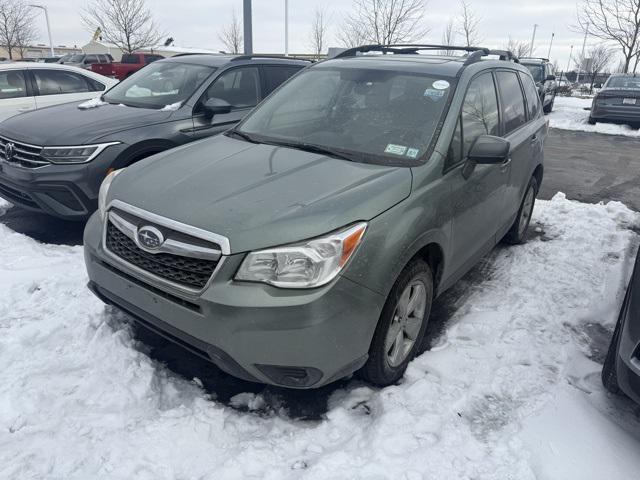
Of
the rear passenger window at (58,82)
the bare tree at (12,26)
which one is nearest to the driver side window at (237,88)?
the rear passenger window at (58,82)

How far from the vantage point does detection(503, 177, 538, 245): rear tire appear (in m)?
4.91

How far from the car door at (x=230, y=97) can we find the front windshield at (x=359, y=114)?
171cm

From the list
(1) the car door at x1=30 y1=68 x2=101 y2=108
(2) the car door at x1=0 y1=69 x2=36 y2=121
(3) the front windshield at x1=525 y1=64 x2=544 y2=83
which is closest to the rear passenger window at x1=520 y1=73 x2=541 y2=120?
(1) the car door at x1=30 y1=68 x2=101 y2=108

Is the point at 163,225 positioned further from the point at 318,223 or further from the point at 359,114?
the point at 359,114

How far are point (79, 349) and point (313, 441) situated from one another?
1564 mm

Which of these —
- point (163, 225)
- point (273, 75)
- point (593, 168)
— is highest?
point (273, 75)

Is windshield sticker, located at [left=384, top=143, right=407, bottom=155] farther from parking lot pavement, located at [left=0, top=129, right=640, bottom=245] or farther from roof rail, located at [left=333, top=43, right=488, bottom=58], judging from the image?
parking lot pavement, located at [left=0, top=129, right=640, bottom=245]

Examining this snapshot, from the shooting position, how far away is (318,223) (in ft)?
7.61

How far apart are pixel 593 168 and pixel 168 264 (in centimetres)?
916

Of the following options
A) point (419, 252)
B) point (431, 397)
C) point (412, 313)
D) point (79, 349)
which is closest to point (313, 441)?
point (431, 397)

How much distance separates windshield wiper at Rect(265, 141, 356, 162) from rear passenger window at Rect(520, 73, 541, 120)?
2.60 meters

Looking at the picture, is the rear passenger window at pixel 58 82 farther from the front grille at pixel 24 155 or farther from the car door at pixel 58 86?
the front grille at pixel 24 155

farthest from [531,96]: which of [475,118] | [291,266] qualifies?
[291,266]

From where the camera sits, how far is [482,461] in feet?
7.86
